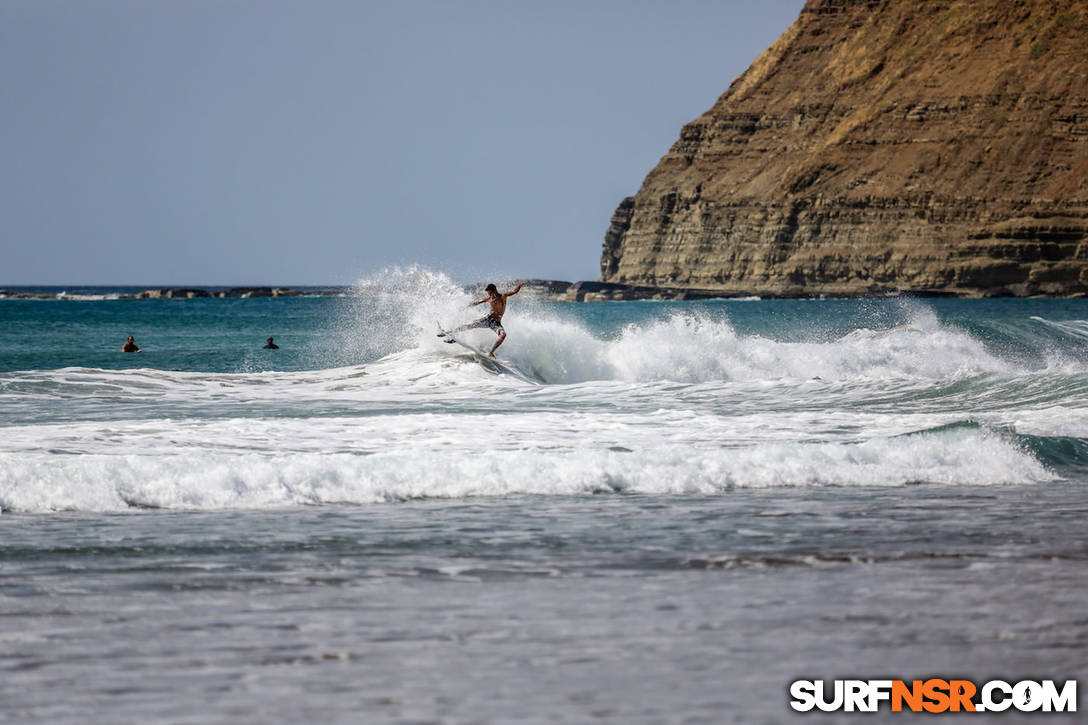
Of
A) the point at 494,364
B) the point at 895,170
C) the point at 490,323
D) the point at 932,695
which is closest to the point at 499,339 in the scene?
the point at 494,364

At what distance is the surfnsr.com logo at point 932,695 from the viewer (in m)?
5.30

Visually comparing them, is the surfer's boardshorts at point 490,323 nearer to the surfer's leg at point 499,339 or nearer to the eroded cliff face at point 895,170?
the surfer's leg at point 499,339

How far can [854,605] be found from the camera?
6871 mm

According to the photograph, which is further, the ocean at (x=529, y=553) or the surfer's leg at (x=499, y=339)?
the surfer's leg at (x=499, y=339)

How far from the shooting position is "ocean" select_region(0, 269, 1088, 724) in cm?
566

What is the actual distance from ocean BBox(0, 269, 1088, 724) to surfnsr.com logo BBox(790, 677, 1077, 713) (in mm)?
99

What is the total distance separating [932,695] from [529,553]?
347 cm

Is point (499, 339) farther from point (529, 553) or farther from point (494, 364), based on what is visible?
point (529, 553)

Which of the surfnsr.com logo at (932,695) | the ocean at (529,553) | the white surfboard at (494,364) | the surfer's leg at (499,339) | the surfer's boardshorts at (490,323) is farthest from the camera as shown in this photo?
the surfer's boardshorts at (490,323)

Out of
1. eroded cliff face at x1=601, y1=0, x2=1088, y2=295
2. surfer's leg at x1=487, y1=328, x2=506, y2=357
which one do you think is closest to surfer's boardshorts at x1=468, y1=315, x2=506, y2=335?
surfer's leg at x1=487, y1=328, x2=506, y2=357

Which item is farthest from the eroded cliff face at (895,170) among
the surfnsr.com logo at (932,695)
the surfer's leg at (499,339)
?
the surfnsr.com logo at (932,695)

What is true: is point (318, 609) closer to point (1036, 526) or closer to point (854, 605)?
point (854, 605)

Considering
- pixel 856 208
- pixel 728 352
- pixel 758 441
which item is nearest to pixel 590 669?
pixel 758 441

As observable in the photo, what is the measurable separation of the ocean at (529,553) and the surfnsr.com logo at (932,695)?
0.32ft
